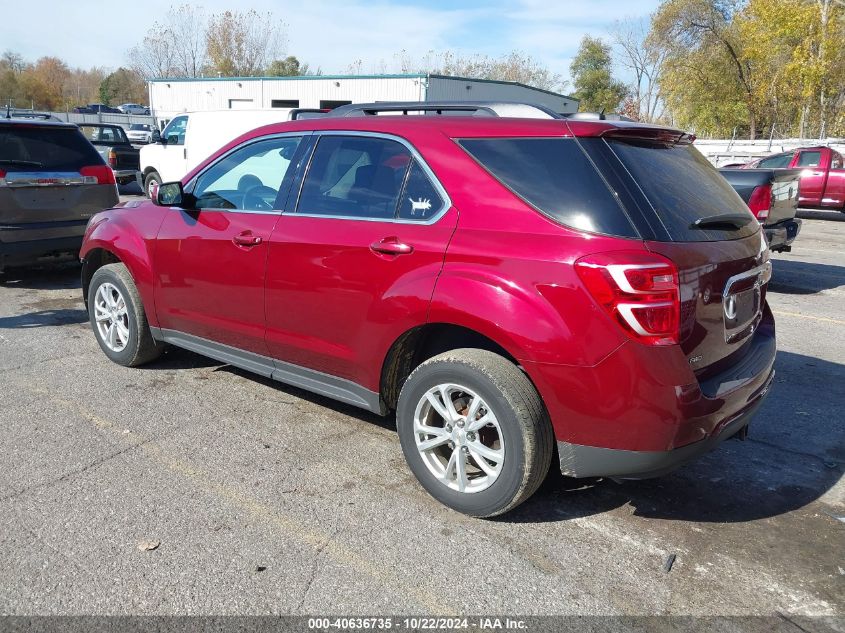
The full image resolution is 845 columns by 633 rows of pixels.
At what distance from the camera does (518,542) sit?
313 cm

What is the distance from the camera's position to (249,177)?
14.6 feet

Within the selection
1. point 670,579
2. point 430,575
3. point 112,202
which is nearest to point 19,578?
point 430,575

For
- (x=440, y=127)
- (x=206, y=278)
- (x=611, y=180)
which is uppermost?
(x=440, y=127)

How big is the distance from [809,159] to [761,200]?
12.4 m

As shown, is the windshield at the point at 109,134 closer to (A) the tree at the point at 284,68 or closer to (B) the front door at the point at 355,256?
(B) the front door at the point at 355,256

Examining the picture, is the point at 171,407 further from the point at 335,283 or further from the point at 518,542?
the point at 518,542

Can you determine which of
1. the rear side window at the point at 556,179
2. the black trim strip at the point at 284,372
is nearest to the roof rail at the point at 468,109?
the rear side window at the point at 556,179

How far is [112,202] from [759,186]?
7.70m

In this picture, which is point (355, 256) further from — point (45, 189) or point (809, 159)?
point (809, 159)

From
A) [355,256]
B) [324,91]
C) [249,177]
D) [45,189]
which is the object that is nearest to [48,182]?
[45,189]

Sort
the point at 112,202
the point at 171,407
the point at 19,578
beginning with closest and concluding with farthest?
the point at 19,578, the point at 171,407, the point at 112,202

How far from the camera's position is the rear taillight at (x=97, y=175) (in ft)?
26.0

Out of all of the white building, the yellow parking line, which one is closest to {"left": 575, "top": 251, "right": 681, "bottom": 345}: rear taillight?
the yellow parking line

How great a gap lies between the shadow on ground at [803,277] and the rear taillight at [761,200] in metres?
1.01
